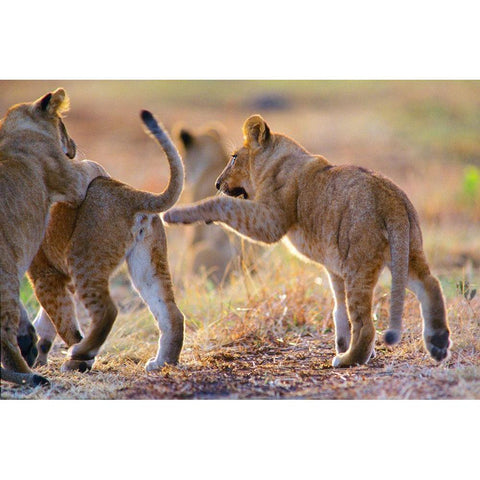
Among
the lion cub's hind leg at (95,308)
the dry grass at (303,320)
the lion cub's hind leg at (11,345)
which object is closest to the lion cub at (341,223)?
the dry grass at (303,320)

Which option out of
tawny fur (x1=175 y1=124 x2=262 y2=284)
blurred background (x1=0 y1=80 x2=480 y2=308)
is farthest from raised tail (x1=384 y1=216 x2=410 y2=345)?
tawny fur (x1=175 y1=124 x2=262 y2=284)

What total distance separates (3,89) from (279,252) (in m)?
8.71

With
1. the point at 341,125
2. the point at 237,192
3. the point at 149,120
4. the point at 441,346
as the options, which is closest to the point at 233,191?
the point at 237,192

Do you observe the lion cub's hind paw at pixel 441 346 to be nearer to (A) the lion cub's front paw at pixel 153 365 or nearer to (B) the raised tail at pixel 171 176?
(A) the lion cub's front paw at pixel 153 365

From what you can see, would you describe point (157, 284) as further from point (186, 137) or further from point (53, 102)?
point (186, 137)

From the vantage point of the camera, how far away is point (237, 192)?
7.17 metres

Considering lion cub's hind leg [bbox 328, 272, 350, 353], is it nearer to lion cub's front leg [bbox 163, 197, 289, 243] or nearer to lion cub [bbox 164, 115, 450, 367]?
lion cub [bbox 164, 115, 450, 367]

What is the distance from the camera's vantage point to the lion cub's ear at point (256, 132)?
7.02 meters

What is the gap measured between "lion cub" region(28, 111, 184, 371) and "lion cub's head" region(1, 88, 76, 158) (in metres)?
0.54

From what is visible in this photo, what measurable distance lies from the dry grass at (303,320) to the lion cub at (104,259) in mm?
271

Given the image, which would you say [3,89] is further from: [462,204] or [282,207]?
[282,207]

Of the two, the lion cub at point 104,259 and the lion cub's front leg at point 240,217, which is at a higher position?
the lion cub's front leg at point 240,217

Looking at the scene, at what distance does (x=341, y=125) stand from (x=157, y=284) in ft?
43.5

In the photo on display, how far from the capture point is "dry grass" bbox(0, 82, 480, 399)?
5.57 m
